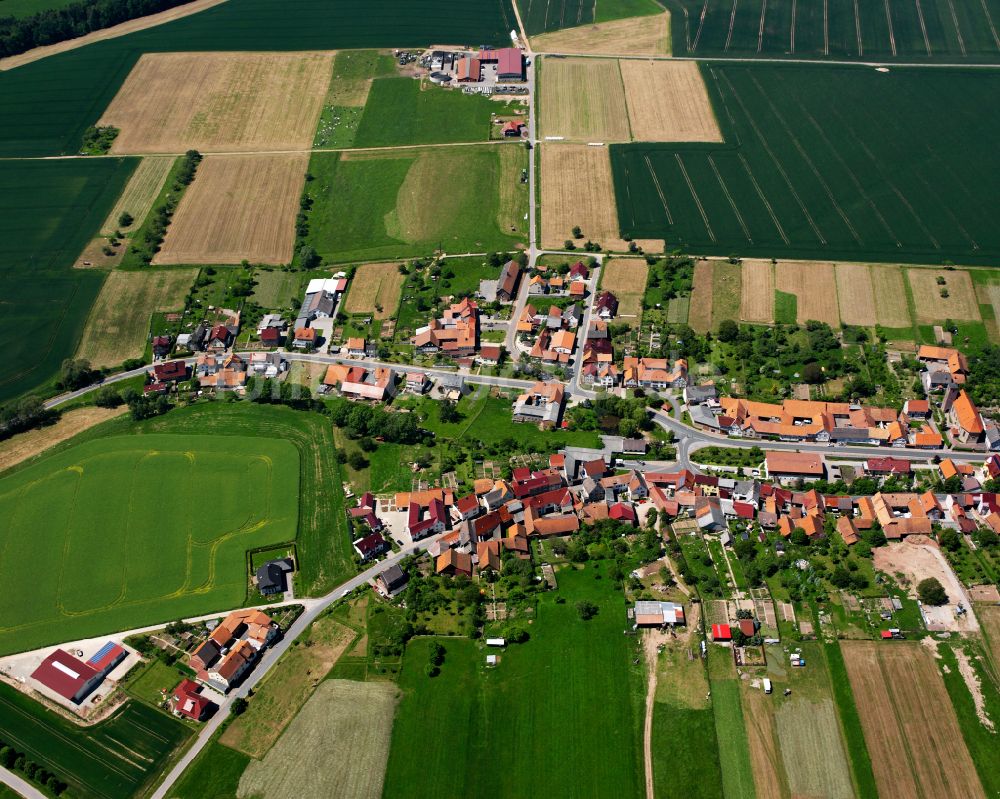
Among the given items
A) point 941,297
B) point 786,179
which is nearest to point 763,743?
point 941,297

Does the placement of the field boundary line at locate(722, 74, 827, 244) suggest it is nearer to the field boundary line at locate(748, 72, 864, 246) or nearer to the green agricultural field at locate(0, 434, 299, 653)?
the field boundary line at locate(748, 72, 864, 246)

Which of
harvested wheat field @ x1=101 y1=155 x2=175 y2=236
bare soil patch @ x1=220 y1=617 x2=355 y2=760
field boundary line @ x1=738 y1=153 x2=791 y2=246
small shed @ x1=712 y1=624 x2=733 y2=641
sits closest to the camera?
bare soil patch @ x1=220 y1=617 x2=355 y2=760

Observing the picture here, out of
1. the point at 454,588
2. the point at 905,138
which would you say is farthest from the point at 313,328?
the point at 905,138

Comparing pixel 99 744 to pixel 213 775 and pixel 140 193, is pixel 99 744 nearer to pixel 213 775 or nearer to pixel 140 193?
pixel 213 775

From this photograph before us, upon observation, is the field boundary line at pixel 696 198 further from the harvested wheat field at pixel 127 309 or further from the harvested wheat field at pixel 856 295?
the harvested wheat field at pixel 127 309

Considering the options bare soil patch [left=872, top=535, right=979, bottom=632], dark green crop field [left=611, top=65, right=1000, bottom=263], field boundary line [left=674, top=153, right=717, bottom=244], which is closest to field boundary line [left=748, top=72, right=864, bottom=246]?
dark green crop field [left=611, top=65, right=1000, bottom=263]
